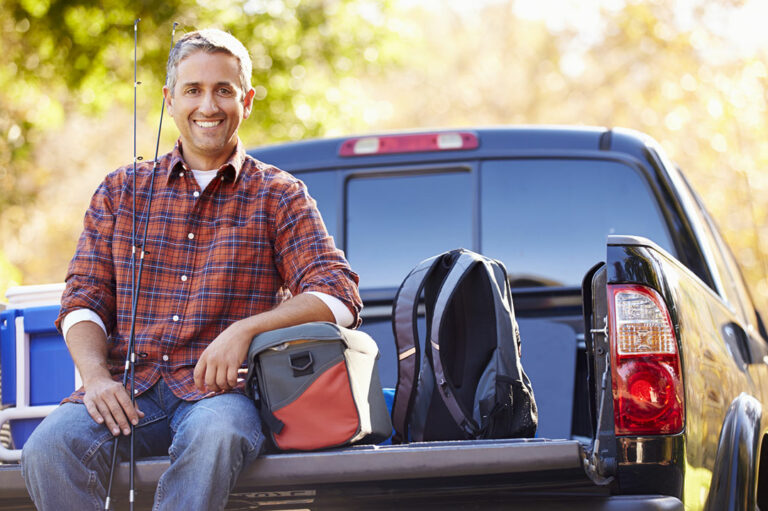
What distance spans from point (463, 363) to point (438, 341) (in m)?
0.12

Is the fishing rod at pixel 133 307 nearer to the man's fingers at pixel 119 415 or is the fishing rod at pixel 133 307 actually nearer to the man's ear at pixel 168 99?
the man's fingers at pixel 119 415

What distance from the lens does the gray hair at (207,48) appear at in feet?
10.5

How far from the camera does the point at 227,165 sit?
10.5 feet

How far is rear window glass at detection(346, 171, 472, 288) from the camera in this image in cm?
437

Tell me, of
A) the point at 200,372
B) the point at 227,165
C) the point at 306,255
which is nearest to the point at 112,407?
the point at 200,372

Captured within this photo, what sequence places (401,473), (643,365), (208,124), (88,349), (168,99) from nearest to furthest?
(401,473) < (643,365) < (88,349) < (208,124) < (168,99)

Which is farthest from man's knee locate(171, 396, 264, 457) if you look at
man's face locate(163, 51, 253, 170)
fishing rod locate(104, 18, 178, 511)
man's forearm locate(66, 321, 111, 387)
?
man's face locate(163, 51, 253, 170)

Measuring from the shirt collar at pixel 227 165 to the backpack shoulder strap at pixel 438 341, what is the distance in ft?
2.59

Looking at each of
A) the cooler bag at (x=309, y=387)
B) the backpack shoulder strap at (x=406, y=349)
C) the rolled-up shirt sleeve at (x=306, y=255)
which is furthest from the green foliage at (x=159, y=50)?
the cooler bag at (x=309, y=387)

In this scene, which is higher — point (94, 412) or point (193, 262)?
point (193, 262)

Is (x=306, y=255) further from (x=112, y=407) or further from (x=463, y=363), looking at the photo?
(x=112, y=407)

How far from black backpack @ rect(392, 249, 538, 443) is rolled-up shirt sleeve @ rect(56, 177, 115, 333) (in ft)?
3.11

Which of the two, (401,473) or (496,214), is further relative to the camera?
(496,214)

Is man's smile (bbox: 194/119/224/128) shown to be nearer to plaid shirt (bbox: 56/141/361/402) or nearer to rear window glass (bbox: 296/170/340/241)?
plaid shirt (bbox: 56/141/361/402)
